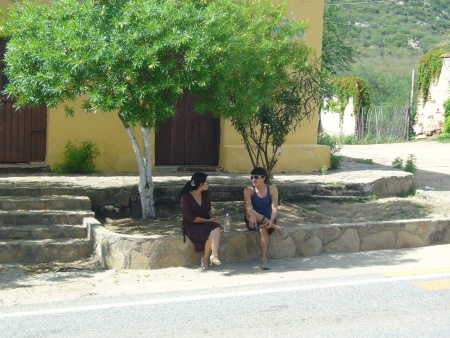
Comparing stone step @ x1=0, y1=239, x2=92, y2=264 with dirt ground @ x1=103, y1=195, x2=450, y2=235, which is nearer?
stone step @ x1=0, y1=239, x2=92, y2=264

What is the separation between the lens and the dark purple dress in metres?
8.62

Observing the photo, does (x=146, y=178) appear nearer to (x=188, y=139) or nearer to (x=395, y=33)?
(x=188, y=139)

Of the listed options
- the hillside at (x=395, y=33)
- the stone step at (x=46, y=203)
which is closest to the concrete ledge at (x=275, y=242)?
the stone step at (x=46, y=203)

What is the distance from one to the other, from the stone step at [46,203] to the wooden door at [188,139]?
364 cm

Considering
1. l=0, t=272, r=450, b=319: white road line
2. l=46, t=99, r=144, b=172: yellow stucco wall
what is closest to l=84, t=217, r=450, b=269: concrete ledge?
l=0, t=272, r=450, b=319: white road line

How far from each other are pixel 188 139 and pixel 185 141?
3.0 inches

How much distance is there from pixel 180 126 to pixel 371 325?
820cm

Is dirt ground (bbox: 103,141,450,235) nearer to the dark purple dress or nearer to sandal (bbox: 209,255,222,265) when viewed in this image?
the dark purple dress

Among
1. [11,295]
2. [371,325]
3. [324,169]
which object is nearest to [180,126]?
[324,169]

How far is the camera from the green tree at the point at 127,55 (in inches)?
318

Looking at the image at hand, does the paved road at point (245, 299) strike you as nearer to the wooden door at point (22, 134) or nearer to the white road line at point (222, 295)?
the white road line at point (222, 295)

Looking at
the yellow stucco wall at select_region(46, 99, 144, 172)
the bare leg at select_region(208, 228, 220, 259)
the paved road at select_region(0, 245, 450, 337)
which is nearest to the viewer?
the paved road at select_region(0, 245, 450, 337)

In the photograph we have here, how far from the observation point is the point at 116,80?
826 centimetres

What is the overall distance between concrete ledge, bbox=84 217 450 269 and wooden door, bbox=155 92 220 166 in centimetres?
435
